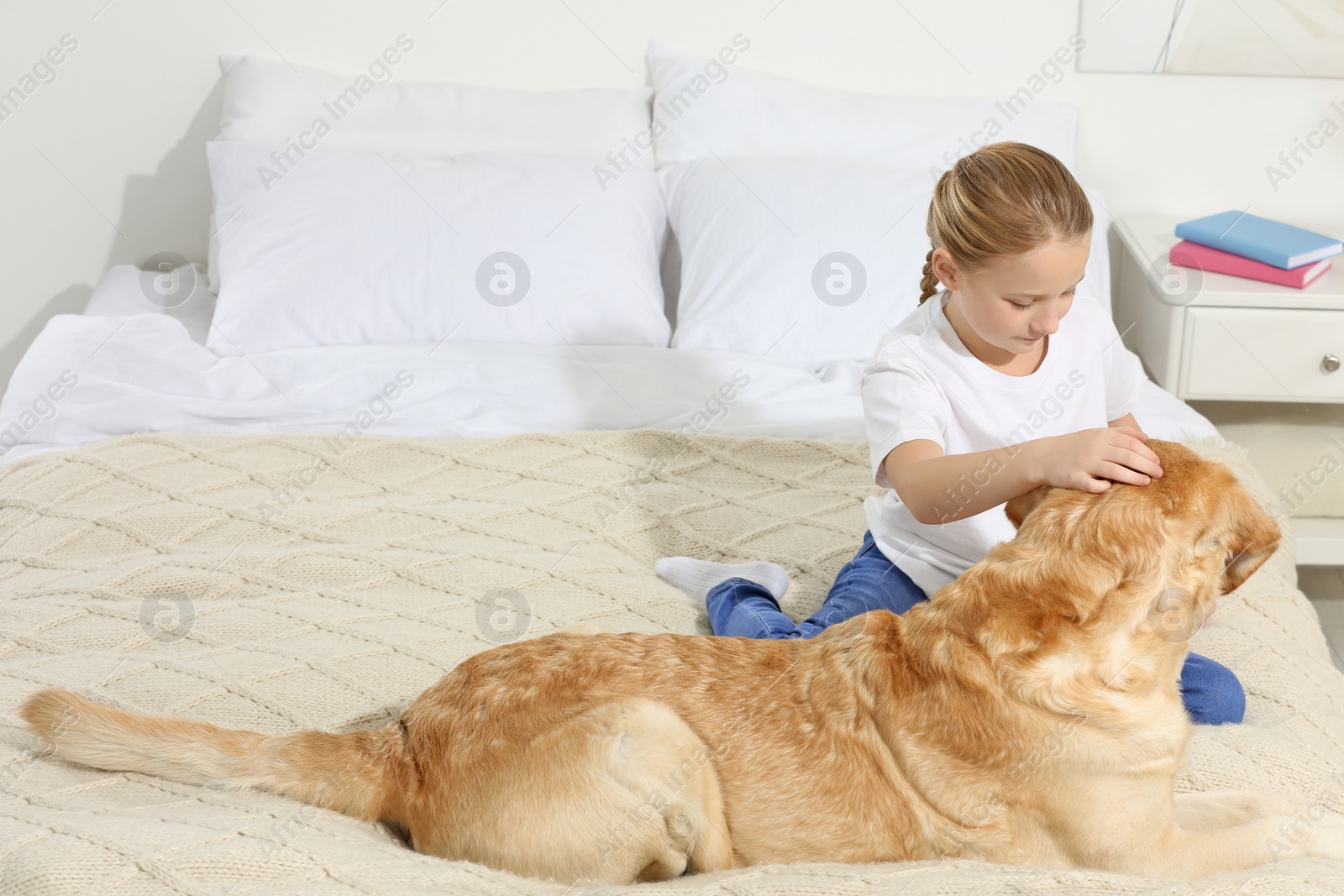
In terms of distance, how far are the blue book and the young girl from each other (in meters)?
1.35

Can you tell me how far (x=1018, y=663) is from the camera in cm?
113

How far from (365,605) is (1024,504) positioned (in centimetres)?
106

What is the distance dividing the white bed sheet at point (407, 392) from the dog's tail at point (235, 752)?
125 centimetres

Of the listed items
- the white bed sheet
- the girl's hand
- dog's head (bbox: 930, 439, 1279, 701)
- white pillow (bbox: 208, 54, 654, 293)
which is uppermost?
white pillow (bbox: 208, 54, 654, 293)

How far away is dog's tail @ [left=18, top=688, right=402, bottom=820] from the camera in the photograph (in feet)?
3.88

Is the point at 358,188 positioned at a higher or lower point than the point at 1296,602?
higher

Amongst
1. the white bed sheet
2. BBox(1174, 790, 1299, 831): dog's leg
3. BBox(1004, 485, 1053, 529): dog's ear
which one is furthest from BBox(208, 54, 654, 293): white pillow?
BBox(1174, 790, 1299, 831): dog's leg

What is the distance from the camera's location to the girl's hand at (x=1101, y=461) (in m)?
1.13

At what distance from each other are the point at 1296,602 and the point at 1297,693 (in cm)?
36

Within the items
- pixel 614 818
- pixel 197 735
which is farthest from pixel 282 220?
pixel 614 818

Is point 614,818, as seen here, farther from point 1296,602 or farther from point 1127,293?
point 1127,293

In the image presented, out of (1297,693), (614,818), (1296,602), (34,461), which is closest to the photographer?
(614,818)

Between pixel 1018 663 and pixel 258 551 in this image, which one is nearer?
pixel 1018 663

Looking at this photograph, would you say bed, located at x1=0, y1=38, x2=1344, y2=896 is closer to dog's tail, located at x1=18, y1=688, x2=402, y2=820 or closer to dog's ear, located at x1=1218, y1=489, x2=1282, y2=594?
dog's tail, located at x1=18, y1=688, x2=402, y2=820
